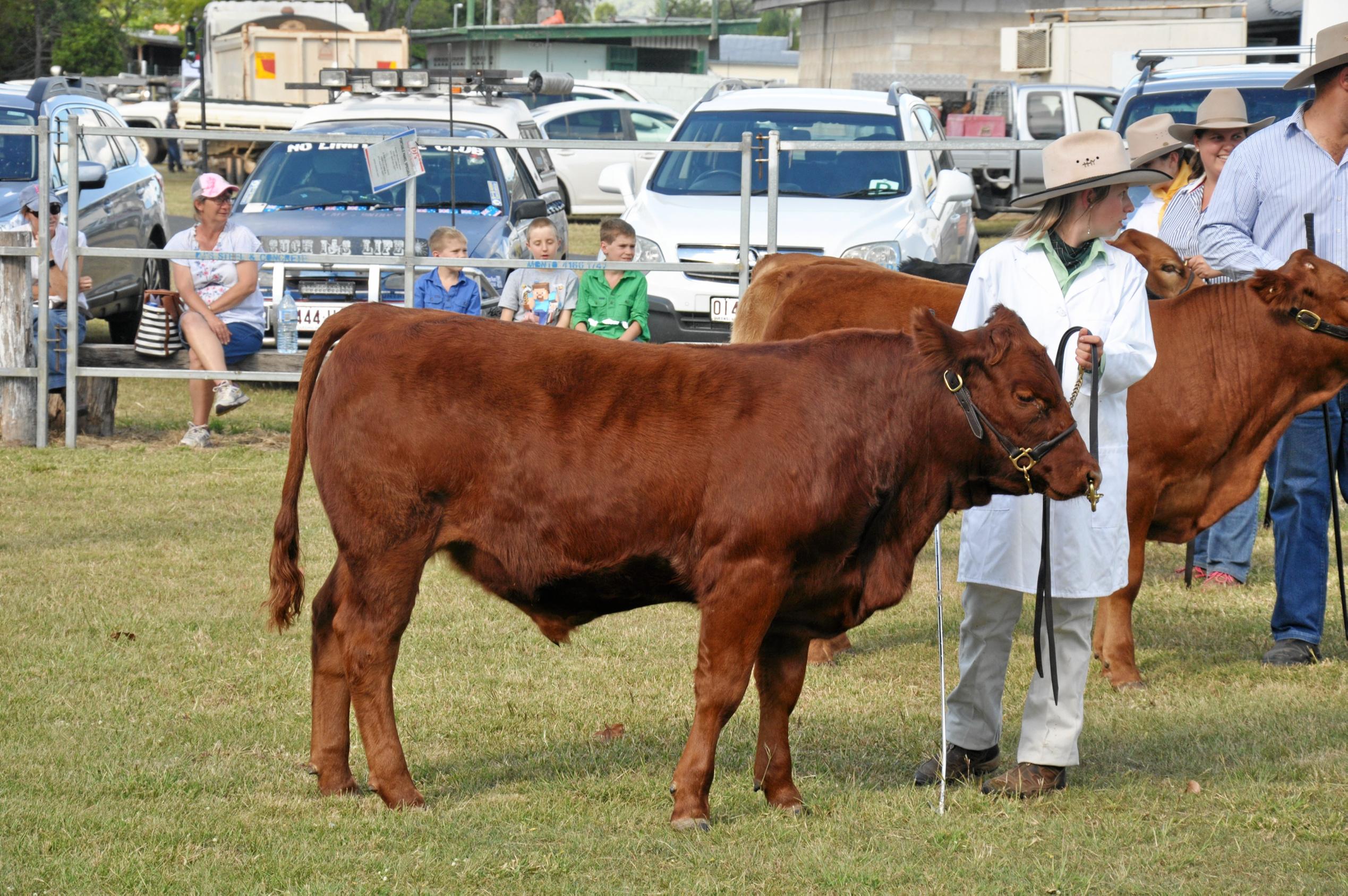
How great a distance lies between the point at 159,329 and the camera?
441 inches

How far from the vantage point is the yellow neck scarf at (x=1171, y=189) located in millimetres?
8727

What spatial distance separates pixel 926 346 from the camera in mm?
4586

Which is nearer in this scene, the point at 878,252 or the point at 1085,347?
the point at 1085,347

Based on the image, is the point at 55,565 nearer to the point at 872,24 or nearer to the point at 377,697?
the point at 377,697

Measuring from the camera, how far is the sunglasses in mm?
11586

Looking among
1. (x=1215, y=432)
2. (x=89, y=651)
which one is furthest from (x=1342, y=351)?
(x=89, y=651)

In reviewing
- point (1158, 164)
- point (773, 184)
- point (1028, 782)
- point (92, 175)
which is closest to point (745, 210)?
point (773, 184)

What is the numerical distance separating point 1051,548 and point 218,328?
25.5 ft

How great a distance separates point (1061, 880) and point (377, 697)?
2105 millimetres

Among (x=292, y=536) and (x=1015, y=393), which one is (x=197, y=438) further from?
(x=1015, y=393)

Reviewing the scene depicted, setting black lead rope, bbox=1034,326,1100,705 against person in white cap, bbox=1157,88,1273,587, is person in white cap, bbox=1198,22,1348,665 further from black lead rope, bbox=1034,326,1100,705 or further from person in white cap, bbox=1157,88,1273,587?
black lead rope, bbox=1034,326,1100,705

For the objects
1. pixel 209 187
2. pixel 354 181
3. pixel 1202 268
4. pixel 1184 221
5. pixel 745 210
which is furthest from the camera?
pixel 354 181

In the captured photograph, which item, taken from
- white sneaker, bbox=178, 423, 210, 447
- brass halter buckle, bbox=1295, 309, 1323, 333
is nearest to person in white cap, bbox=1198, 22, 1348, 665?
brass halter buckle, bbox=1295, 309, 1323, 333

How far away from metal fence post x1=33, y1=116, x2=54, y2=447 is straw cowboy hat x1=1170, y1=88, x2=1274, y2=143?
7581 millimetres
